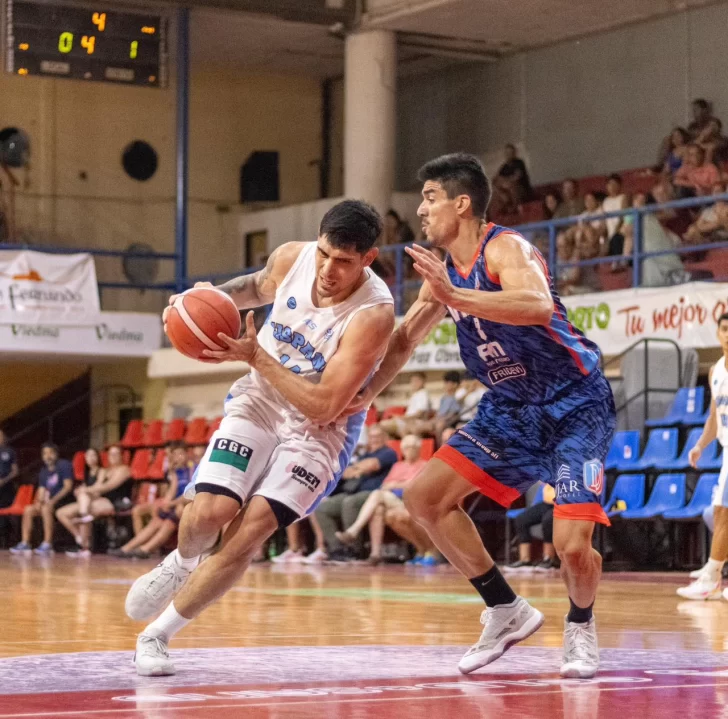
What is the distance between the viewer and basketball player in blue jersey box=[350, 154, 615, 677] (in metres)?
5.07

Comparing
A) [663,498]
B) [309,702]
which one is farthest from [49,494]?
[309,702]

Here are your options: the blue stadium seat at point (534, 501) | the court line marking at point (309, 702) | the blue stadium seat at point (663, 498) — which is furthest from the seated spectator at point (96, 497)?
the court line marking at point (309, 702)

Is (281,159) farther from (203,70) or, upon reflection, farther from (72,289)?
(72,289)

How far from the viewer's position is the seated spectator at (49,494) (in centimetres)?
1858

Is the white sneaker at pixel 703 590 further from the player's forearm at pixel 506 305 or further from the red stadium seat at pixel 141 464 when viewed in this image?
the red stadium seat at pixel 141 464

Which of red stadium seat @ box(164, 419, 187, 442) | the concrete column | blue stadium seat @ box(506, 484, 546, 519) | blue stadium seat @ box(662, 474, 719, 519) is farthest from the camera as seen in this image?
the concrete column

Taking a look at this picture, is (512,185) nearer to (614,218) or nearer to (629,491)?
(614,218)

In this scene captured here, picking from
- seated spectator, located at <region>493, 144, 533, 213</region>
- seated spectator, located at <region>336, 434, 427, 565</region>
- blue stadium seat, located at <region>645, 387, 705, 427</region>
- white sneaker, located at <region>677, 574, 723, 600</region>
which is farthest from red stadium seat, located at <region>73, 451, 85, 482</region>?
white sneaker, located at <region>677, 574, 723, 600</region>

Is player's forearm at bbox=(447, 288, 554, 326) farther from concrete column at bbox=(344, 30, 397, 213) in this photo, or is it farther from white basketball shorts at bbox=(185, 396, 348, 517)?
concrete column at bbox=(344, 30, 397, 213)

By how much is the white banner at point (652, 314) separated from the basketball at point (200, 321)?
26.1 ft

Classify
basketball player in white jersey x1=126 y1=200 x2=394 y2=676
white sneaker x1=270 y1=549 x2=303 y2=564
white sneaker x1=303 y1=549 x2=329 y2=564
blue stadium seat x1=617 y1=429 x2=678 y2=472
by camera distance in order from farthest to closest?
white sneaker x1=270 y1=549 x2=303 y2=564
white sneaker x1=303 y1=549 x2=329 y2=564
blue stadium seat x1=617 y1=429 x2=678 y2=472
basketball player in white jersey x1=126 y1=200 x2=394 y2=676

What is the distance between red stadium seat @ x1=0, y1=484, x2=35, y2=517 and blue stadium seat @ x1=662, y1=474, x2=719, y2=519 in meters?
9.69

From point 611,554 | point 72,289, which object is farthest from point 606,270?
point 72,289

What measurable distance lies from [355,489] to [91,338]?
5789 mm
